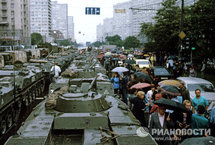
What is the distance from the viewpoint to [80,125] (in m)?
6.64

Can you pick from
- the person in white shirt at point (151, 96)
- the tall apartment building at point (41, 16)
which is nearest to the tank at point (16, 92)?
the person in white shirt at point (151, 96)

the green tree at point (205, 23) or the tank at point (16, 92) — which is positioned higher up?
the green tree at point (205, 23)

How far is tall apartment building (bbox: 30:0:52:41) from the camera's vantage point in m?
154

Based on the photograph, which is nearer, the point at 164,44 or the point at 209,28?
the point at 209,28

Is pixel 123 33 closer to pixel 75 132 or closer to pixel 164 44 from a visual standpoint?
pixel 164 44

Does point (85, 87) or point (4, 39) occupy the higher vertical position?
point (4, 39)

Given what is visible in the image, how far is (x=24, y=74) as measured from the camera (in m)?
16.1

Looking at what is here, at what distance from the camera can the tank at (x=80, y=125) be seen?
226 inches

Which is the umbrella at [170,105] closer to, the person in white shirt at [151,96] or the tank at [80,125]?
the tank at [80,125]

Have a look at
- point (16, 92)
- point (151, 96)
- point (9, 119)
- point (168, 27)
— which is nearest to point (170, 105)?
point (151, 96)

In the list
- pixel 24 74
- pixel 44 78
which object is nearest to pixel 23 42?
pixel 44 78

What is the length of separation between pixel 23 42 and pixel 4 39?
15.0 m

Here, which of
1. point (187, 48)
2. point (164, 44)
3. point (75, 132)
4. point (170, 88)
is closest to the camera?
point (75, 132)

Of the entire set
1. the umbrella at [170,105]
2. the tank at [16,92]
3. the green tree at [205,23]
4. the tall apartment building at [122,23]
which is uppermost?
the tall apartment building at [122,23]
